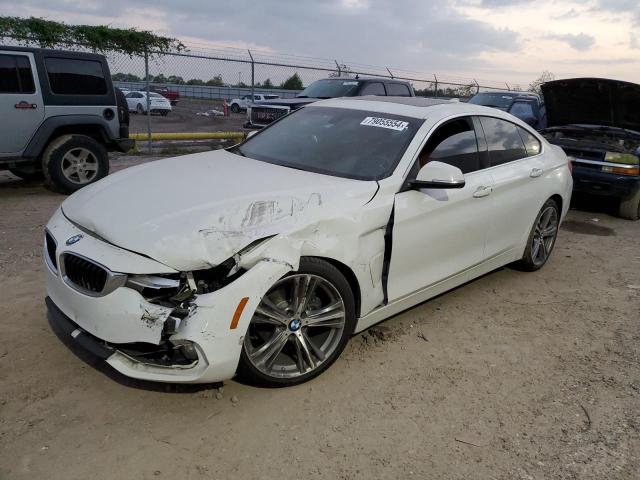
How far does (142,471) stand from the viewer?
239cm

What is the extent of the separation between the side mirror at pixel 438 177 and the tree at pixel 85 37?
32.3 ft

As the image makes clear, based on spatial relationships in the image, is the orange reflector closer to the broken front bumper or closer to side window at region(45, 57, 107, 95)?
the broken front bumper

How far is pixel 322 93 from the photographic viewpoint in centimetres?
1148

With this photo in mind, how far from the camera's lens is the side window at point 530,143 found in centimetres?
482

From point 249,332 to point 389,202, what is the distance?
1.17 meters

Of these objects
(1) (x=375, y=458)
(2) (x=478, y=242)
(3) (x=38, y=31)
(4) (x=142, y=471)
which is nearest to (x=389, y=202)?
(2) (x=478, y=242)

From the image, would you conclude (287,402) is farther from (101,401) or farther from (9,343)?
(9,343)

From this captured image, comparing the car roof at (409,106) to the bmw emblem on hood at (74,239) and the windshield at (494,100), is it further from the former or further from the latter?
the windshield at (494,100)

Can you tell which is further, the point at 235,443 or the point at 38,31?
the point at 38,31

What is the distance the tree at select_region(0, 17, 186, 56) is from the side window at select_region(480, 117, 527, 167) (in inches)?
368

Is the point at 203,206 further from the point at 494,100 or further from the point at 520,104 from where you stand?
the point at 494,100

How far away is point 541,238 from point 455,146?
1768 millimetres

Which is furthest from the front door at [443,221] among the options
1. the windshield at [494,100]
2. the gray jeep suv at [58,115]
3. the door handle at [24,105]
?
the windshield at [494,100]

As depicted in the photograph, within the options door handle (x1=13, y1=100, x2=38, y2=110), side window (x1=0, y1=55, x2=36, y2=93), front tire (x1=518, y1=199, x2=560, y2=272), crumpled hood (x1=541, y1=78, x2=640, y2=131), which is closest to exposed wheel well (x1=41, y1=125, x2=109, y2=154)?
door handle (x1=13, y1=100, x2=38, y2=110)
